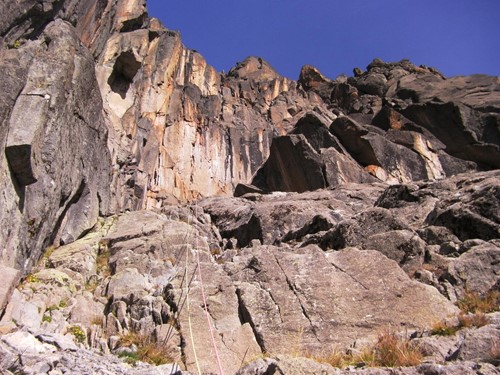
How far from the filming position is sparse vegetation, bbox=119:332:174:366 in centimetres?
956

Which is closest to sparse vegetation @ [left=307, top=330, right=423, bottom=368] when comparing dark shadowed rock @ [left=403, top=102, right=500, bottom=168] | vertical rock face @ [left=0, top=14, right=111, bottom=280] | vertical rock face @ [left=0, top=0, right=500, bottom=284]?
vertical rock face @ [left=0, top=14, right=111, bottom=280]

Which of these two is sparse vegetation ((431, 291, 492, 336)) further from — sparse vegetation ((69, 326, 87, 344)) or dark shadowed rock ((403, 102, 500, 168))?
dark shadowed rock ((403, 102, 500, 168))

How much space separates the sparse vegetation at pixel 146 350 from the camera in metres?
9.56

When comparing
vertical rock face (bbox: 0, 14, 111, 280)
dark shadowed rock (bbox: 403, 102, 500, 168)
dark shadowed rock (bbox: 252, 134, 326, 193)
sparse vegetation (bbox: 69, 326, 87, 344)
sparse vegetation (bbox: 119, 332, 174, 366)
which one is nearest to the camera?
sparse vegetation (bbox: 119, 332, 174, 366)

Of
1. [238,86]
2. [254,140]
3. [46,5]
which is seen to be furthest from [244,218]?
[238,86]

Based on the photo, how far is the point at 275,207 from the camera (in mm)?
23062

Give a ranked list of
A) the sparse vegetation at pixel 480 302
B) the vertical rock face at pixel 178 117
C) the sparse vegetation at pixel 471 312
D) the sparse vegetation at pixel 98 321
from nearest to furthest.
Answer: the sparse vegetation at pixel 471 312, the sparse vegetation at pixel 480 302, the sparse vegetation at pixel 98 321, the vertical rock face at pixel 178 117

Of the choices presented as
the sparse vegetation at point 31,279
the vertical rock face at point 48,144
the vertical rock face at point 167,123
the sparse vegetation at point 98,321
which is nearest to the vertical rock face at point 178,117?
the vertical rock face at point 167,123

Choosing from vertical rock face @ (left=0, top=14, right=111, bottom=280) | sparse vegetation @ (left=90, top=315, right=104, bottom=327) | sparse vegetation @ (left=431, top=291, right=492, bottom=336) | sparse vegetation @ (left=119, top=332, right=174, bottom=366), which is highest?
vertical rock face @ (left=0, top=14, right=111, bottom=280)

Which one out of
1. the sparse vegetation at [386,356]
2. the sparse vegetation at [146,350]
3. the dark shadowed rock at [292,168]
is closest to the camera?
the sparse vegetation at [386,356]

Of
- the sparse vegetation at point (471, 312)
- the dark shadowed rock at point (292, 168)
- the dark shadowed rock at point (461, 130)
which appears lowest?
the sparse vegetation at point (471, 312)

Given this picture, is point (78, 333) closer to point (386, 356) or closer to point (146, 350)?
point (146, 350)

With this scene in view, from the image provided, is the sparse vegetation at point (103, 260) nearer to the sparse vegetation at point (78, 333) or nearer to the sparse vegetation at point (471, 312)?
the sparse vegetation at point (78, 333)

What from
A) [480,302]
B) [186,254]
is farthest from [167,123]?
[480,302]
